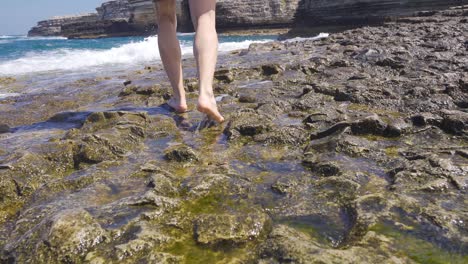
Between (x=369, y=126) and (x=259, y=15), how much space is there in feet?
156

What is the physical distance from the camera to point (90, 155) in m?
2.79

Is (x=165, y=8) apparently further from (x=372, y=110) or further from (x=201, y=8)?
Answer: (x=372, y=110)

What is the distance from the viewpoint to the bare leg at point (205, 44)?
3043 mm

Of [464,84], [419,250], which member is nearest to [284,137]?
[419,250]

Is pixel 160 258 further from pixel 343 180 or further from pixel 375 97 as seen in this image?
pixel 375 97

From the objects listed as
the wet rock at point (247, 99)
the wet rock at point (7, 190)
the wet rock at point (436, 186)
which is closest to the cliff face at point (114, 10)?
the wet rock at point (247, 99)

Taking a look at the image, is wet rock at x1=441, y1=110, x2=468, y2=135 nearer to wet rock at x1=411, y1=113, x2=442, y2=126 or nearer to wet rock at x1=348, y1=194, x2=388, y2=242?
wet rock at x1=411, y1=113, x2=442, y2=126

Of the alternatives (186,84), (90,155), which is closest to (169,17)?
(90,155)

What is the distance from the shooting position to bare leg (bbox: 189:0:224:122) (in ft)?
9.98

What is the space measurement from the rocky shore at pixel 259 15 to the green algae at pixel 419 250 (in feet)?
118

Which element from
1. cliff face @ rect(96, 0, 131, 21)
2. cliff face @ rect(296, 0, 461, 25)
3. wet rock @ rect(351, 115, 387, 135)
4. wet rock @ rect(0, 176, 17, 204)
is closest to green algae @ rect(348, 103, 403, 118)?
Answer: wet rock @ rect(351, 115, 387, 135)

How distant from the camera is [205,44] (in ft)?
10.3

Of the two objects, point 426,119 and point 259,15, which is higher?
point 259,15

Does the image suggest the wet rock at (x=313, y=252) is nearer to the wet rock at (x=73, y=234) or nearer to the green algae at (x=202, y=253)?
the green algae at (x=202, y=253)
